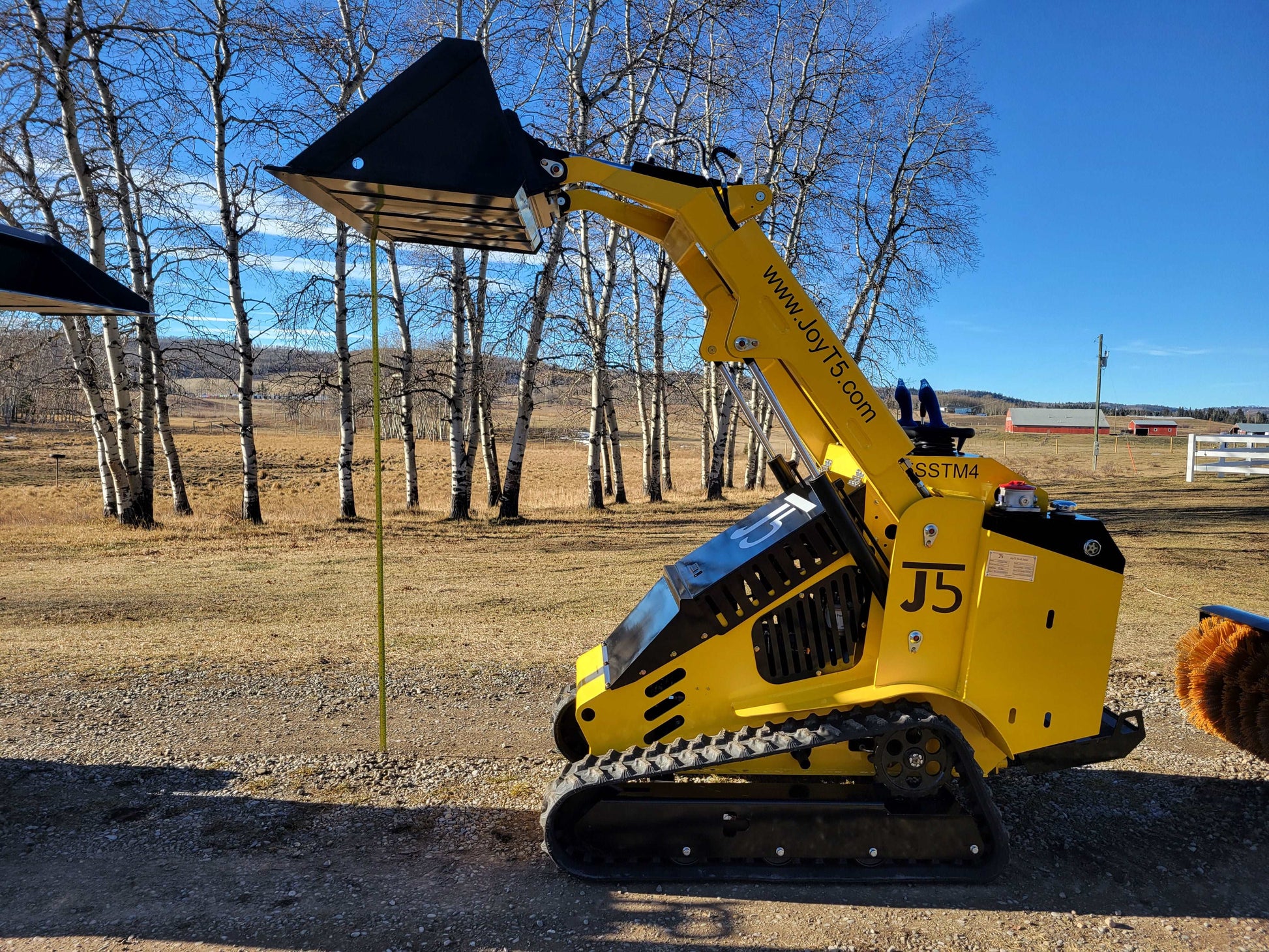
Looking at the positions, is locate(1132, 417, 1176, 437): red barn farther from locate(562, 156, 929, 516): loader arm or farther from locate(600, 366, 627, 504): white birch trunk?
locate(562, 156, 929, 516): loader arm

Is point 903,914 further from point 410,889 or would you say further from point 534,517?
point 534,517

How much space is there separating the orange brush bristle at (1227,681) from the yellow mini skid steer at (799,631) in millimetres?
1282

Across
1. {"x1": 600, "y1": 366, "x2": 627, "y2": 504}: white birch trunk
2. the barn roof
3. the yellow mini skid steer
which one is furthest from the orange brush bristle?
the barn roof

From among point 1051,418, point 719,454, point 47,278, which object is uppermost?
point 1051,418

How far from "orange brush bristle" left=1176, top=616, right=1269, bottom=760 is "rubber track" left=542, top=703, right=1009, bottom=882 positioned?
2310 mm

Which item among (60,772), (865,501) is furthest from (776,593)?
(60,772)

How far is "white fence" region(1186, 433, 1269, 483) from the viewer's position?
26828mm

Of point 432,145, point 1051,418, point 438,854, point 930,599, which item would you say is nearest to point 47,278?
point 432,145

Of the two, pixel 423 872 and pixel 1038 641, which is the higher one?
pixel 1038 641

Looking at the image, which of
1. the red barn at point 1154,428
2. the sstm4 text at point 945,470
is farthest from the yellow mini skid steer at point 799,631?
the red barn at point 1154,428

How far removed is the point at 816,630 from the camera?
432cm

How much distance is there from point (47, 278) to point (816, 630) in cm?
471

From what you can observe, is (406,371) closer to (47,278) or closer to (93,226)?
(93,226)

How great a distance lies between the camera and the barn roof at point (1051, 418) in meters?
102
